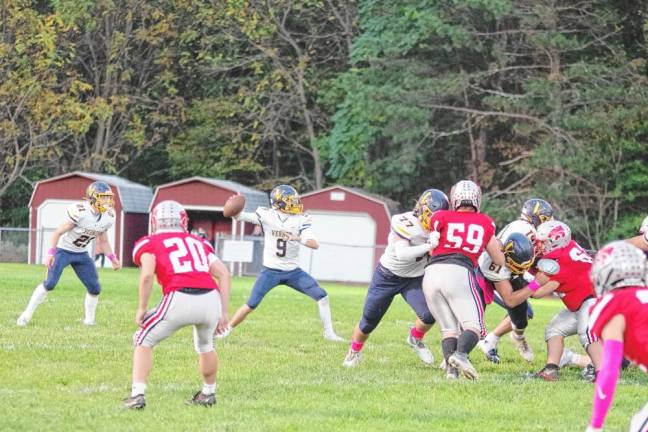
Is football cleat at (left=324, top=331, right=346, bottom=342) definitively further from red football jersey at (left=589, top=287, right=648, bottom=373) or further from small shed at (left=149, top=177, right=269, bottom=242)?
small shed at (left=149, top=177, right=269, bottom=242)

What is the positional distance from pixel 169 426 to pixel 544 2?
2931 cm

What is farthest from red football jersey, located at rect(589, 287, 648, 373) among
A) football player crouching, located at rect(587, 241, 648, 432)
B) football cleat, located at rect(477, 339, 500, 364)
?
football cleat, located at rect(477, 339, 500, 364)

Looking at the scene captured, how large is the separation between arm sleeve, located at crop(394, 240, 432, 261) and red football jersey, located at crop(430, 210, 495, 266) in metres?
0.19

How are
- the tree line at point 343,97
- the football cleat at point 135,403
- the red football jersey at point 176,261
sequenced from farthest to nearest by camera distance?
the tree line at point 343,97
the red football jersey at point 176,261
the football cleat at point 135,403

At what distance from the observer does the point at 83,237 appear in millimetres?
14469

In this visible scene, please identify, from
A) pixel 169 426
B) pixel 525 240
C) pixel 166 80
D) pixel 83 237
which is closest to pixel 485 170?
pixel 166 80

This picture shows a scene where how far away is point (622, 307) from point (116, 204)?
33.0 m

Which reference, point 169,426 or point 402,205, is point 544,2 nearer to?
point 402,205

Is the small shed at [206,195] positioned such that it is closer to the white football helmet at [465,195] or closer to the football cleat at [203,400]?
the white football helmet at [465,195]

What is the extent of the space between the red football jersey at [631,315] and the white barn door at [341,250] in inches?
1089

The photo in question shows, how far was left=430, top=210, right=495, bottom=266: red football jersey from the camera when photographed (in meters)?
10.5

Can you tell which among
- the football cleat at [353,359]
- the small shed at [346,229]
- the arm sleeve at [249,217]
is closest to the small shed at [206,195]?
the small shed at [346,229]

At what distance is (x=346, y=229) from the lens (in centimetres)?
3784

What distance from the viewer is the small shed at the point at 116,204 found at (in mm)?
38688
